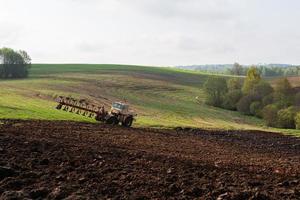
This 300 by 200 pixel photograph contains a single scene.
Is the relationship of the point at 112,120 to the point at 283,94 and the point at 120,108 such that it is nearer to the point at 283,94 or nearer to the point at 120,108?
the point at 120,108

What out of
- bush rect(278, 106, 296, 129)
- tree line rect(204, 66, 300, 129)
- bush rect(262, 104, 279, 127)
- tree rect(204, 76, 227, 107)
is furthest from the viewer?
tree rect(204, 76, 227, 107)

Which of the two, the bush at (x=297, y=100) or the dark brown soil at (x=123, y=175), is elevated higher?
the dark brown soil at (x=123, y=175)

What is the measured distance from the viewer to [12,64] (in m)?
114

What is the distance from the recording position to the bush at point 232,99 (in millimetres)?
97875

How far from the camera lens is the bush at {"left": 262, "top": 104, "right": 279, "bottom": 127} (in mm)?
79594

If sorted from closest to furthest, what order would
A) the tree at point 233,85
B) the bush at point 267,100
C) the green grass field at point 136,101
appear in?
the green grass field at point 136,101
the bush at point 267,100
the tree at point 233,85

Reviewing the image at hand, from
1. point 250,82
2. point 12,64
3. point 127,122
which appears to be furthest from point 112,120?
point 12,64

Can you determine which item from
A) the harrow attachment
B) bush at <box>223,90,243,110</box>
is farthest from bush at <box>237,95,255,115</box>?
the harrow attachment

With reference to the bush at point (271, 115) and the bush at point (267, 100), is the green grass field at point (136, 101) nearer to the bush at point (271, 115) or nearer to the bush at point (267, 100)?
the bush at point (271, 115)

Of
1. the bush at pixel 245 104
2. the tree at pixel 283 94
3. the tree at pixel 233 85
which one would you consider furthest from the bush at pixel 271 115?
the tree at pixel 233 85

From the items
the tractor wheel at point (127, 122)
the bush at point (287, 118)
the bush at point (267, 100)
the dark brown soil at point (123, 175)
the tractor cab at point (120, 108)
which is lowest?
the bush at point (287, 118)

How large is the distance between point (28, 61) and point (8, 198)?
107396 mm

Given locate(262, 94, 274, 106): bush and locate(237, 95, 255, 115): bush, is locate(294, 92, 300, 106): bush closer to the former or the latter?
locate(262, 94, 274, 106): bush

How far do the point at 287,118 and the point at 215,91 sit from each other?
24834 mm
